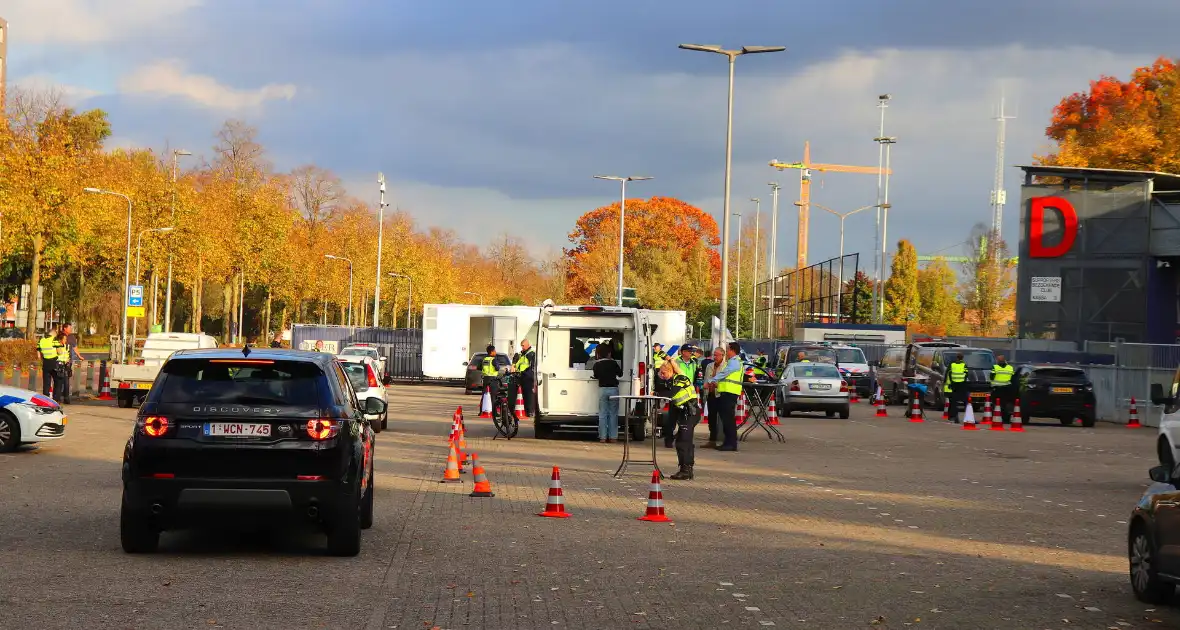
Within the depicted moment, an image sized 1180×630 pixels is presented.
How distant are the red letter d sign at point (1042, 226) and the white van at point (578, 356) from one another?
26.1 metres

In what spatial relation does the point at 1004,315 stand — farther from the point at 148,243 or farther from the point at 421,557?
the point at 421,557

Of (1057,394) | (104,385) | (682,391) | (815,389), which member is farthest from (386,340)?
(682,391)

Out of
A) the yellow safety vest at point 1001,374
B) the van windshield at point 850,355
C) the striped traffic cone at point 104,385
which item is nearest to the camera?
the yellow safety vest at point 1001,374

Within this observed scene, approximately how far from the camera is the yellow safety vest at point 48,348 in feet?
98.1

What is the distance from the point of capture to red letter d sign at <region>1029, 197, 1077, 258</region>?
47.0m

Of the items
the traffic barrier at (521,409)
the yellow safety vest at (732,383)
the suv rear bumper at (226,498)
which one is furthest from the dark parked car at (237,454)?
the traffic barrier at (521,409)

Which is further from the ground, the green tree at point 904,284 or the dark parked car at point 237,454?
the green tree at point 904,284

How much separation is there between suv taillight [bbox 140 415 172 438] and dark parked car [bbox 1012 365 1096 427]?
88.1 ft

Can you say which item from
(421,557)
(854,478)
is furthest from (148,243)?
(421,557)

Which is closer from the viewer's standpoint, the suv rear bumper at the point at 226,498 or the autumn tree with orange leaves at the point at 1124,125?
the suv rear bumper at the point at 226,498

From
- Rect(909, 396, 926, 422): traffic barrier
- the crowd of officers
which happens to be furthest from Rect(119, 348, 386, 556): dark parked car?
Rect(909, 396, 926, 422): traffic barrier

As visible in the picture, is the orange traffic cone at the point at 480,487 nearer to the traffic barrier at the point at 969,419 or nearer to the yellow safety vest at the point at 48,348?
the yellow safety vest at the point at 48,348

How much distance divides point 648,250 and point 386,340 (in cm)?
3585

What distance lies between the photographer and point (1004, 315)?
96.6 m
